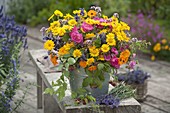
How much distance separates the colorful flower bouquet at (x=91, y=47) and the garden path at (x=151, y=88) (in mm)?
1482

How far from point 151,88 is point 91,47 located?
323 centimetres

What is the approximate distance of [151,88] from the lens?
20.7ft

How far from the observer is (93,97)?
132 inches

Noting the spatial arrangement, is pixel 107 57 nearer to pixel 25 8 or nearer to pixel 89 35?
pixel 89 35

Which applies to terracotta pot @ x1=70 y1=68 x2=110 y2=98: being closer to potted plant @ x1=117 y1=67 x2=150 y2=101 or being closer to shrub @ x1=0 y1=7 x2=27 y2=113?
shrub @ x1=0 y1=7 x2=27 y2=113

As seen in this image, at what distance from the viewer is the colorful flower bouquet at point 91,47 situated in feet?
10.6

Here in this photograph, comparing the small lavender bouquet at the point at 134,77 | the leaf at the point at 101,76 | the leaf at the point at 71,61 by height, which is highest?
the leaf at the point at 71,61

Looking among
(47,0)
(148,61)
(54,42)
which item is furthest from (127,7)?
(54,42)

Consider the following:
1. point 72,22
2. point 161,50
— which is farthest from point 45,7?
point 72,22

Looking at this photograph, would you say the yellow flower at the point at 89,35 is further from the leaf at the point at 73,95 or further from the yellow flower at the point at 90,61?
the leaf at the point at 73,95

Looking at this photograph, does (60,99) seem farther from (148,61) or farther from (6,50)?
(148,61)

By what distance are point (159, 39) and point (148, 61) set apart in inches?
16.4

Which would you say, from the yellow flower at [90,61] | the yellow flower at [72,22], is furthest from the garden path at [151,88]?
the yellow flower at [90,61]

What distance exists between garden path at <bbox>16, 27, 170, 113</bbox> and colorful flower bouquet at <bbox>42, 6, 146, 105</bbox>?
4.86ft
